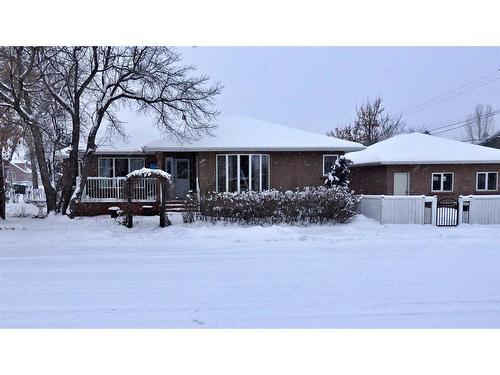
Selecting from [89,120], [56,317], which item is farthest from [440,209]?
[89,120]

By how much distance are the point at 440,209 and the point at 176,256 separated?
987cm

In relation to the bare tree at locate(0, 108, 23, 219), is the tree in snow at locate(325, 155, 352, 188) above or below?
below

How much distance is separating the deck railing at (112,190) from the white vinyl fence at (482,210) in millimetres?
11991

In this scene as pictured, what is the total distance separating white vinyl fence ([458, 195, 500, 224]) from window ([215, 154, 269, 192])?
7.83m

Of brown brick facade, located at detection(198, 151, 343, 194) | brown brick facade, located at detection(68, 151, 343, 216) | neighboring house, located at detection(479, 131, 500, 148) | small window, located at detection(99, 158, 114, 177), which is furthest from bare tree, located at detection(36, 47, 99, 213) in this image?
neighboring house, located at detection(479, 131, 500, 148)

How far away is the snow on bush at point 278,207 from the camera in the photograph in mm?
12805

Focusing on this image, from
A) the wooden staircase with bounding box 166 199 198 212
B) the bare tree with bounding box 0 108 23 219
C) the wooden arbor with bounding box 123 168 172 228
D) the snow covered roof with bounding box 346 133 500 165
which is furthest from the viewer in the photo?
the snow covered roof with bounding box 346 133 500 165

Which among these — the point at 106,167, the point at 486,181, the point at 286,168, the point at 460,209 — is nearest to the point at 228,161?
the point at 286,168

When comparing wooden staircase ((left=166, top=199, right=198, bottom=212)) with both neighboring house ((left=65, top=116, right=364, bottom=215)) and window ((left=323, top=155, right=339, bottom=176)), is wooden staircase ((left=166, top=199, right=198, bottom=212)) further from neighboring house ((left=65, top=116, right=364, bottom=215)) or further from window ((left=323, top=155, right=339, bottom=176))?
window ((left=323, top=155, right=339, bottom=176))

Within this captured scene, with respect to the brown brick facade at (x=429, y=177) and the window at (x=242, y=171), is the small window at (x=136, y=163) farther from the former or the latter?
the brown brick facade at (x=429, y=177)

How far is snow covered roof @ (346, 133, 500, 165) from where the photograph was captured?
17938 mm

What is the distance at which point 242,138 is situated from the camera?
16719mm

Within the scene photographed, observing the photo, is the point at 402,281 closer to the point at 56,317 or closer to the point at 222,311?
the point at 222,311

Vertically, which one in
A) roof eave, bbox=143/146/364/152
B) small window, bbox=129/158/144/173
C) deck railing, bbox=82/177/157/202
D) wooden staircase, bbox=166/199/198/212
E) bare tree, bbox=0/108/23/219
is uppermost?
bare tree, bbox=0/108/23/219
